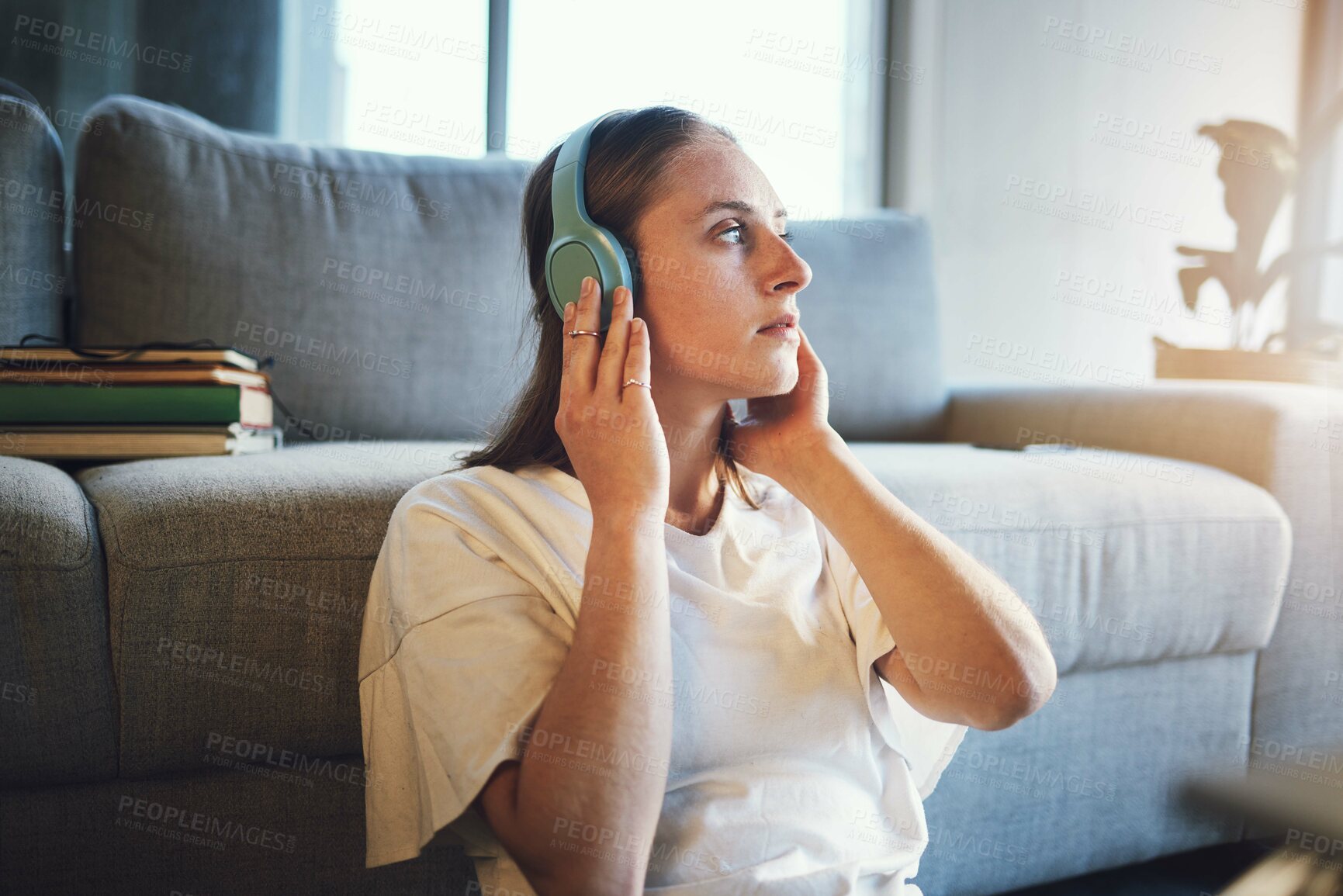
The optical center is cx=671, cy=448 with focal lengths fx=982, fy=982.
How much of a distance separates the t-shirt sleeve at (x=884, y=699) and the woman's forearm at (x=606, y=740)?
26 centimetres

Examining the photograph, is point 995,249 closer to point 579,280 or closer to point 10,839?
point 579,280

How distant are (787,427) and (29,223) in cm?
124

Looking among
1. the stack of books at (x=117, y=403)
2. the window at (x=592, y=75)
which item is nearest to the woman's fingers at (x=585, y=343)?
the stack of books at (x=117, y=403)

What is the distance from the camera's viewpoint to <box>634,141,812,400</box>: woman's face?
0.96 metres

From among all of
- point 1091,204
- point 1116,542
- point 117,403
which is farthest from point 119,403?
point 1091,204

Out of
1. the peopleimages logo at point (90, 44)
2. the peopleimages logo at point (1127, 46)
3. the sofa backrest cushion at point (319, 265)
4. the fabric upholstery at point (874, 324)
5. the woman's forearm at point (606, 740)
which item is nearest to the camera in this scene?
the woman's forearm at point (606, 740)

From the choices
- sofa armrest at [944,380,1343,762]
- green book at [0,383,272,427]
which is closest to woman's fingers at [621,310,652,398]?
green book at [0,383,272,427]

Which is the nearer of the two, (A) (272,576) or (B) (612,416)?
(B) (612,416)

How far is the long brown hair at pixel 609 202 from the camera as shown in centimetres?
100

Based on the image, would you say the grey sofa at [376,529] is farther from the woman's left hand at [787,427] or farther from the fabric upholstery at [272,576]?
the woman's left hand at [787,427]

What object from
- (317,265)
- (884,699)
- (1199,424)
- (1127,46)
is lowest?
(884,699)

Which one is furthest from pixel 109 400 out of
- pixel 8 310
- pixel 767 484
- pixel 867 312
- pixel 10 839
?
pixel 867 312

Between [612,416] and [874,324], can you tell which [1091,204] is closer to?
[874,324]

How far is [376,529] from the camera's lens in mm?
1008
